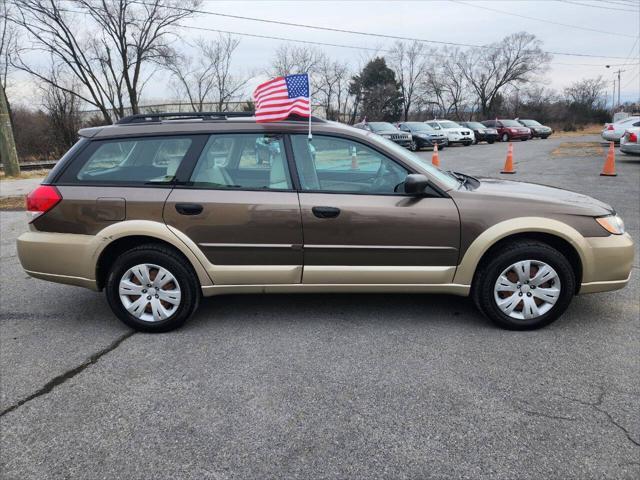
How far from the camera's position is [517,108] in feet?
206

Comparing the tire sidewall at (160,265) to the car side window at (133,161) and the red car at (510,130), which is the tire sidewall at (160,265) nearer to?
the car side window at (133,161)

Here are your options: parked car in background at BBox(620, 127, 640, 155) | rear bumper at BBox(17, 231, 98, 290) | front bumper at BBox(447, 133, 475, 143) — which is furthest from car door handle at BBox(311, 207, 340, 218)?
Answer: front bumper at BBox(447, 133, 475, 143)

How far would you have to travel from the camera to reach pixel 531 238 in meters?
3.60

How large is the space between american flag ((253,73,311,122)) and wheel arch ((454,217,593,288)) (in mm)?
1735

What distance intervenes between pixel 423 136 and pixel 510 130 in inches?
410

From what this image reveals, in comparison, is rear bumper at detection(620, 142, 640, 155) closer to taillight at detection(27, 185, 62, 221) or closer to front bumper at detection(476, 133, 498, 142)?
front bumper at detection(476, 133, 498, 142)

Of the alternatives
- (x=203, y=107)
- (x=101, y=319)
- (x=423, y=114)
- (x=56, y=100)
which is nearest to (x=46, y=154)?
(x=56, y=100)

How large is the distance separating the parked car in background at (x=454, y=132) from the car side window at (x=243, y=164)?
80.6ft

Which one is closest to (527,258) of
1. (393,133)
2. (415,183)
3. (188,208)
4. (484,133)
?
(415,183)

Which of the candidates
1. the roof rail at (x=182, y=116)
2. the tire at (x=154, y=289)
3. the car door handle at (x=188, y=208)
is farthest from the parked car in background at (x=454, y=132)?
the tire at (x=154, y=289)

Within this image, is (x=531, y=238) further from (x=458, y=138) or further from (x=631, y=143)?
(x=458, y=138)

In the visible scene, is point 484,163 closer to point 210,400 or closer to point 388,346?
point 388,346

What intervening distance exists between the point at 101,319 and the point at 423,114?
240 feet

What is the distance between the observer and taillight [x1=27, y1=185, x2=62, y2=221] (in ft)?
11.9
